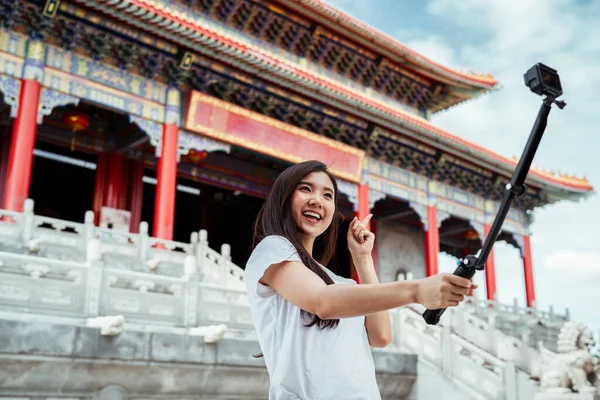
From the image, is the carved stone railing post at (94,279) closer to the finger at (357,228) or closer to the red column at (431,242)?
the finger at (357,228)

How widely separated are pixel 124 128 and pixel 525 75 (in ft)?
35.8

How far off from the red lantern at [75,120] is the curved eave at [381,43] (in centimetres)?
517

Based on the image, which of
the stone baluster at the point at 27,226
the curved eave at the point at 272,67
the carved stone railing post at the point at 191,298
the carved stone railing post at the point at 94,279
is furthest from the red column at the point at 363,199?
the carved stone railing post at the point at 94,279

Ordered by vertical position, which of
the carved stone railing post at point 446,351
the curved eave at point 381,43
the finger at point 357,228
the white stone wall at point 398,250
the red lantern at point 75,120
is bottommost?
the carved stone railing post at point 446,351

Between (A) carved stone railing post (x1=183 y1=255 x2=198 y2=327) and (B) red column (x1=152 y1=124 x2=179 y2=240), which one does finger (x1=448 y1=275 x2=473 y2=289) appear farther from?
(B) red column (x1=152 y1=124 x2=179 y2=240)

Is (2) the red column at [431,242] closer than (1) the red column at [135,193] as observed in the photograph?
No

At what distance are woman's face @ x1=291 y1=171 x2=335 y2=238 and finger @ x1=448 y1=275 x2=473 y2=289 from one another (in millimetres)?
→ 568

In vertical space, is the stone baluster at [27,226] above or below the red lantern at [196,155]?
below

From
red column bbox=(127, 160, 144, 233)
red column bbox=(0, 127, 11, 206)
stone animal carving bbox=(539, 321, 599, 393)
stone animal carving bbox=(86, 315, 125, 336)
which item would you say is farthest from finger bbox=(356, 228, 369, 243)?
red column bbox=(127, 160, 144, 233)

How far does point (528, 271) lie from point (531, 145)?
16.8 m

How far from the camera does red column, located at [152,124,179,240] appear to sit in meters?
9.52

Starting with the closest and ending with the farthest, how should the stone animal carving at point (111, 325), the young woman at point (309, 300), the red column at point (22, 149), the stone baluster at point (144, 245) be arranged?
the young woman at point (309, 300)
the stone animal carving at point (111, 325)
the red column at point (22, 149)
the stone baluster at point (144, 245)

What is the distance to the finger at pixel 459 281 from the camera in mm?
1154

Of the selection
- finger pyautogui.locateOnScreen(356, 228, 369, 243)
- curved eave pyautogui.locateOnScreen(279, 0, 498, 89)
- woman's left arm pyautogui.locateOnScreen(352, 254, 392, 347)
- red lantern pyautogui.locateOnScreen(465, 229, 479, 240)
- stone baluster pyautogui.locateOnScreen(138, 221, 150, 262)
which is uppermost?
curved eave pyautogui.locateOnScreen(279, 0, 498, 89)
